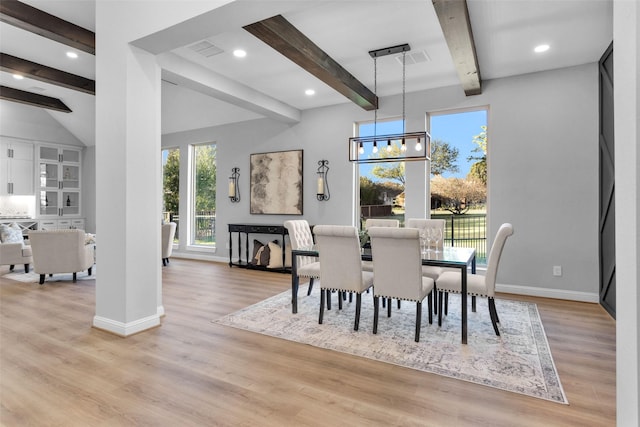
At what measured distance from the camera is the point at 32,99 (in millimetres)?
6938

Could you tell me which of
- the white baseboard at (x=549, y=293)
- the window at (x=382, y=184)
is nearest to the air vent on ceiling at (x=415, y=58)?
the window at (x=382, y=184)

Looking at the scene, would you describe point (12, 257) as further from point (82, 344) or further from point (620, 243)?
point (620, 243)

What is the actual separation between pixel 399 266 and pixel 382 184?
9.86 ft

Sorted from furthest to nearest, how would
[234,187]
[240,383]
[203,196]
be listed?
[203,196] → [234,187] → [240,383]

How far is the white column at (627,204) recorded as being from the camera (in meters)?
1.14

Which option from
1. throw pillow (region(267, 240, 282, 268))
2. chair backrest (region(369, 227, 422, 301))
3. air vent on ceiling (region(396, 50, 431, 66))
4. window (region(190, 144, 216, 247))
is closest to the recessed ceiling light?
air vent on ceiling (region(396, 50, 431, 66))

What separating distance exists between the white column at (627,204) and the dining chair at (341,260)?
6.22 feet

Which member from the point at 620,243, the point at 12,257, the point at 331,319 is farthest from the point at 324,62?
the point at 12,257

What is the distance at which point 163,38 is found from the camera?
113 inches

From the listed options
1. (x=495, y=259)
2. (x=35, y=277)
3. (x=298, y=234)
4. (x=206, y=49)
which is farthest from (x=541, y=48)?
(x=35, y=277)

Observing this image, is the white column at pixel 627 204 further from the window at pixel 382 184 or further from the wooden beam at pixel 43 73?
the wooden beam at pixel 43 73

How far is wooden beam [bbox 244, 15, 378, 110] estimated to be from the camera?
307 centimetres

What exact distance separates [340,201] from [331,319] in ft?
9.02

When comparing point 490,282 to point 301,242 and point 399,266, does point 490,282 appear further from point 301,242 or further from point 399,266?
point 301,242
